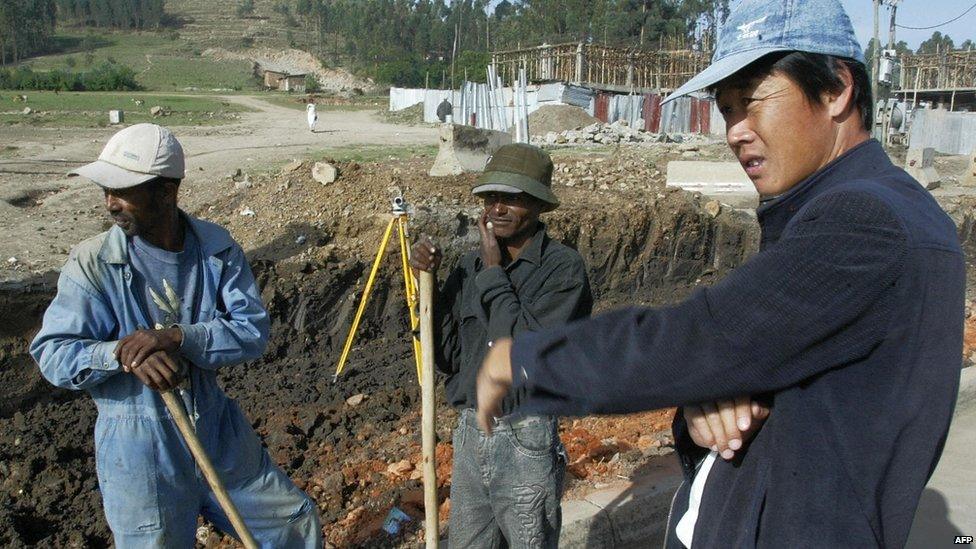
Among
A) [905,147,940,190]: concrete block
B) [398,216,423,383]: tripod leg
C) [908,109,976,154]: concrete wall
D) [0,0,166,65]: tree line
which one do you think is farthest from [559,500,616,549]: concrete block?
[0,0,166,65]: tree line

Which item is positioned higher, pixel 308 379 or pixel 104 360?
pixel 104 360

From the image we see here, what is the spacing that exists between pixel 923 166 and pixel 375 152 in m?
10.7

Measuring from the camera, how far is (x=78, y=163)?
46.1 ft

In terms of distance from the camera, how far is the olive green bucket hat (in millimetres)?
3324

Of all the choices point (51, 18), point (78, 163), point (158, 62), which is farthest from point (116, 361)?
point (51, 18)

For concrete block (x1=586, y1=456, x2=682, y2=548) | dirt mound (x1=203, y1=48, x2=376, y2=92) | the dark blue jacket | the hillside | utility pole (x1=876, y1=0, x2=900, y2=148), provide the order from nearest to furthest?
the dark blue jacket, concrete block (x1=586, y1=456, x2=682, y2=548), utility pole (x1=876, y1=0, x2=900, y2=148), the hillside, dirt mound (x1=203, y1=48, x2=376, y2=92)

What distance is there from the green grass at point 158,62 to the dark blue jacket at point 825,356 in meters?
54.7

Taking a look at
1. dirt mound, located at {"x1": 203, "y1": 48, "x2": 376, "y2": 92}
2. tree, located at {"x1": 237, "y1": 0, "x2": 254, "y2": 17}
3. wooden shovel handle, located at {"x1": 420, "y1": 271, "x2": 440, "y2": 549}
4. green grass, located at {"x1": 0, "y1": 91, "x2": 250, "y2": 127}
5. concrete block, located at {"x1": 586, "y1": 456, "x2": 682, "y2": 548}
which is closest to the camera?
wooden shovel handle, located at {"x1": 420, "y1": 271, "x2": 440, "y2": 549}

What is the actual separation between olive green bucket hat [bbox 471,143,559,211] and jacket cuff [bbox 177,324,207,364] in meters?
1.19

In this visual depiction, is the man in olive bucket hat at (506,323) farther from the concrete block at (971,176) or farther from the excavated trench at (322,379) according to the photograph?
the concrete block at (971,176)

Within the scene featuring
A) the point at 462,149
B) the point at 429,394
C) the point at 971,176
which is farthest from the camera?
the point at 971,176

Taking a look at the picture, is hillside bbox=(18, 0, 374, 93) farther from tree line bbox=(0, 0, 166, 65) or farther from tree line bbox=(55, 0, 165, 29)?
tree line bbox=(55, 0, 165, 29)

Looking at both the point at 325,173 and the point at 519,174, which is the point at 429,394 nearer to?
the point at 519,174

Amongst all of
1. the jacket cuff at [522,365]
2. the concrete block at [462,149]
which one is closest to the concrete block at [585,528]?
the jacket cuff at [522,365]
